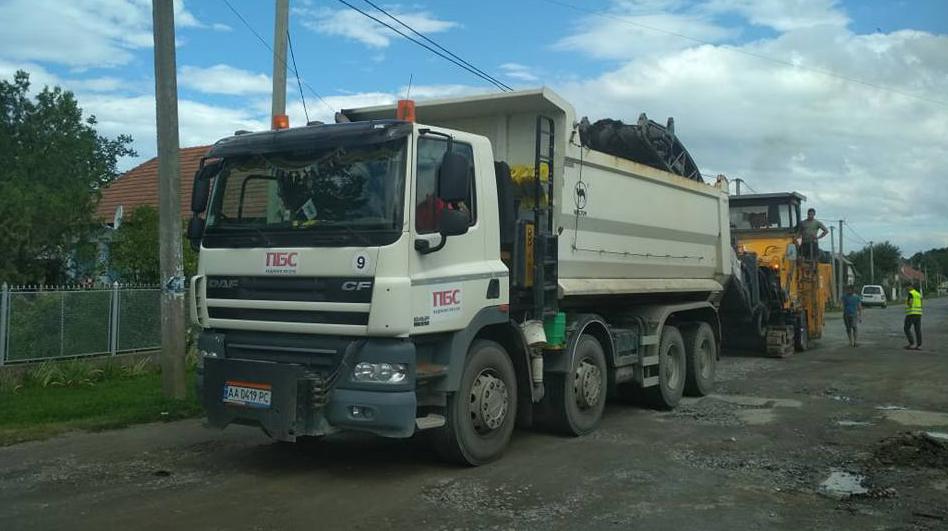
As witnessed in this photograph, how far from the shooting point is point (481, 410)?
7.04 m

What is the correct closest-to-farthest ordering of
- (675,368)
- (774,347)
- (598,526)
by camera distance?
(598,526) → (675,368) → (774,347)

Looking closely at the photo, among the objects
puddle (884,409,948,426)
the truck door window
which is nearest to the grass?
the truck door window

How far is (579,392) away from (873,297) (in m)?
55.6

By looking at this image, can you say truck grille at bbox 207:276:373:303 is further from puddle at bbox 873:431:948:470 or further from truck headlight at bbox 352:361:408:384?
puddle at bbox 873:431:948:470

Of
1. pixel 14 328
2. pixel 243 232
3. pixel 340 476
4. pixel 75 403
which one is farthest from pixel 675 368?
pixel 14 328

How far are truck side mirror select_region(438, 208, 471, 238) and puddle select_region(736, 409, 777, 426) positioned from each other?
15.8ft

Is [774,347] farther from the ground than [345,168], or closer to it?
closer to it

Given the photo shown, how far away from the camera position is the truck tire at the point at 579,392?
8.41 metres

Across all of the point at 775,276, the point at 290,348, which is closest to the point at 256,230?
the point at 290,348

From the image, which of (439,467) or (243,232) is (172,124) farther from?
(439,467)

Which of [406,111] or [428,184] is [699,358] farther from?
[406,111]

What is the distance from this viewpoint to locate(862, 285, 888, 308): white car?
5688cm

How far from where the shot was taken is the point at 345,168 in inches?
259

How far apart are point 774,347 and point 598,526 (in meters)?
13.2
